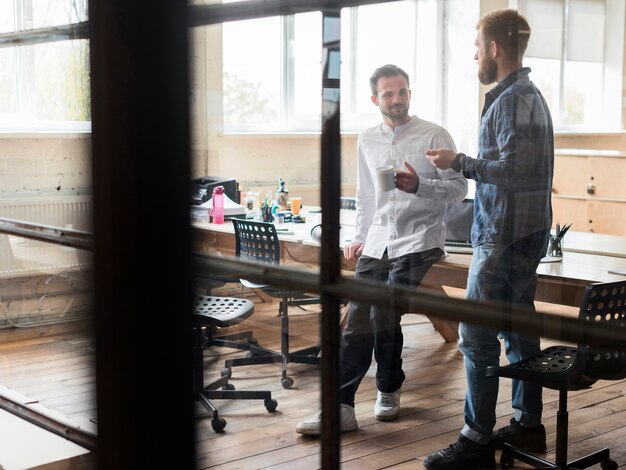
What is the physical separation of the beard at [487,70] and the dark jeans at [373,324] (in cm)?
18

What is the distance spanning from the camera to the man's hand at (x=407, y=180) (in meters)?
0.85

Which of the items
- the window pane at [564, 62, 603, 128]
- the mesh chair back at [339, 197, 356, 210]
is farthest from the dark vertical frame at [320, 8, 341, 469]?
the window pane at [564, 62, 603, 128]

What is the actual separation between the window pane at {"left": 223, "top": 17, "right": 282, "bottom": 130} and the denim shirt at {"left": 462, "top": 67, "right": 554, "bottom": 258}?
20 centimetres

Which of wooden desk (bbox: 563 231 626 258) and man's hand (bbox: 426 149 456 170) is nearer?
man's hand (bbox: 426 149 456 170)

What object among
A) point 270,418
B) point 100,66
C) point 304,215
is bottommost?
point 270,418

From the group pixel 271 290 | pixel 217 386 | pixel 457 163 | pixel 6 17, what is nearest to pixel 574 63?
pixel 457 163

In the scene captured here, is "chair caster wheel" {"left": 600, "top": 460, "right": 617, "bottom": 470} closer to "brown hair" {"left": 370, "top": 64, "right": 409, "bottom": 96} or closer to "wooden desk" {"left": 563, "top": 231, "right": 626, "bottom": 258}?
"wooden desk" {"left": 563, "top": 231, "right": 626, "bottom": 258}

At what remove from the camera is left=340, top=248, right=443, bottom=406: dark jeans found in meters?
0.76

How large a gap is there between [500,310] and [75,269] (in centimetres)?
59

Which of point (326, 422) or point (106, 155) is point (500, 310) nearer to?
→ point (326, 422)

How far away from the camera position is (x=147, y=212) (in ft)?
2.78

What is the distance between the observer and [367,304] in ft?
2.48

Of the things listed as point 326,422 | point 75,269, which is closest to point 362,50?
point 326,422

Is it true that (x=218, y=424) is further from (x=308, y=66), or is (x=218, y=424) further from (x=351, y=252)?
(x=308, y=66)
